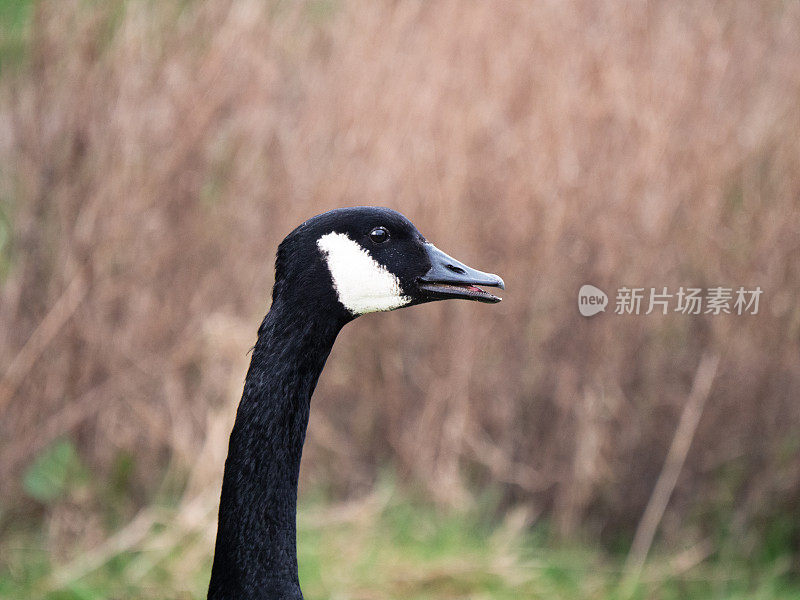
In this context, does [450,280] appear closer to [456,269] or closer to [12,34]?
[456,269]

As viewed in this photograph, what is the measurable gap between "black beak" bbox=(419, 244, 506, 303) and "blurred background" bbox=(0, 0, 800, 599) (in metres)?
1.68

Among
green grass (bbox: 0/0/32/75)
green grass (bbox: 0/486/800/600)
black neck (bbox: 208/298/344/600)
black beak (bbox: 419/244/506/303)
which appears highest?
green grass (bbox: 0/0/32/75)

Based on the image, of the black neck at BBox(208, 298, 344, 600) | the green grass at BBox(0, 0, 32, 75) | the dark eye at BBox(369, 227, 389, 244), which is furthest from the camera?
the green grass at BBox(0, 0, 32, 75)

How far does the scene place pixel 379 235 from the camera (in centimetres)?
207

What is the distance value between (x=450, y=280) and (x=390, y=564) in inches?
75.2

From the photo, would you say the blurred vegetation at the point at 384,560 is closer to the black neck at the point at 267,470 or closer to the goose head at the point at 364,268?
the black neck at the point at 267,470

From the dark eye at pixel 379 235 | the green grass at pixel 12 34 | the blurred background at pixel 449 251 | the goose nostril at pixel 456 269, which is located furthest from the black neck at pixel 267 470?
the green grass at pixel 12 34

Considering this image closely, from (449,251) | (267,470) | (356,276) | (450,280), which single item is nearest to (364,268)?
(356,276)

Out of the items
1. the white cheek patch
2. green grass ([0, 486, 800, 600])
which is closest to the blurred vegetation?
green grass ([0, 486, 800, 600])

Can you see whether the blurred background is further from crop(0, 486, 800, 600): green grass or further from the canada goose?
the canada goose

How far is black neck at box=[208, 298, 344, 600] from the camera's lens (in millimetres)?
1917

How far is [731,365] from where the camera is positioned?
158 inches

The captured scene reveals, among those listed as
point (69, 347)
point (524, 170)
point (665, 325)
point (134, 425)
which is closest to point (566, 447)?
point (665, 325)

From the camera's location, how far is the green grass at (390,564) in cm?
330
